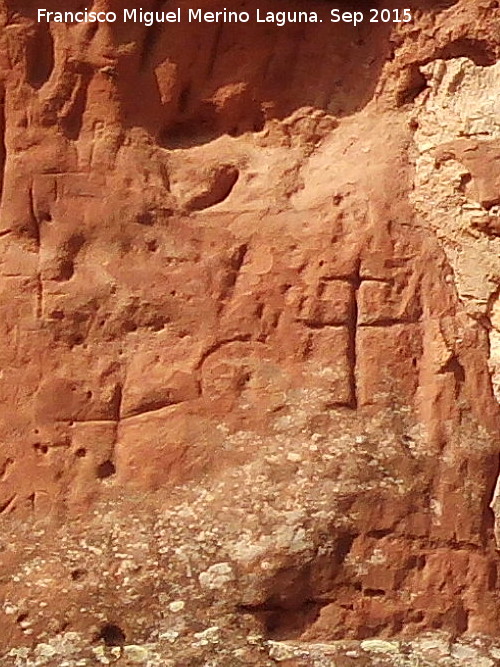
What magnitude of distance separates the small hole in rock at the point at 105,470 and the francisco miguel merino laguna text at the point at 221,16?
52.8 inches

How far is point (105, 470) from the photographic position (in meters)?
2.97

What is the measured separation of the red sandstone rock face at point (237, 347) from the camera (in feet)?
9.50

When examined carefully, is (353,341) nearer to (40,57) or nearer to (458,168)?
(458,168)

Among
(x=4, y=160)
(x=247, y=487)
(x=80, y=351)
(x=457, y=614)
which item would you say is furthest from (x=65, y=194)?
(x=457, y=614)

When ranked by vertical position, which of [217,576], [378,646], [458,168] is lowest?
[378,646]

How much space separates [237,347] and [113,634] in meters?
0.91

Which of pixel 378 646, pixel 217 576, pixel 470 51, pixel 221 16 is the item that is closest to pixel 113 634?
pixel 217 576

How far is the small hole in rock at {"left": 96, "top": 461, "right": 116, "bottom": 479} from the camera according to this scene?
2.97 metres

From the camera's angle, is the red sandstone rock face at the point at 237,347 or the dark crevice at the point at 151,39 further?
the dark crevice at the point at 151,39

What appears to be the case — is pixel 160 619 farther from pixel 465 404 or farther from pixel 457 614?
pixel 465 404

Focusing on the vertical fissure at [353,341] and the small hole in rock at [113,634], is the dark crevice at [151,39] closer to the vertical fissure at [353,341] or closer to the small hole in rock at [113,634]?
the vertical fissure at [353,341]

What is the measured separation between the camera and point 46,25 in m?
3.00

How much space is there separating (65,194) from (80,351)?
19.0 inches

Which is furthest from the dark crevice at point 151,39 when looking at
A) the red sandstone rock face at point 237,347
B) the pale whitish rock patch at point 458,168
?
the pale whitish rock patch at point 458,168
